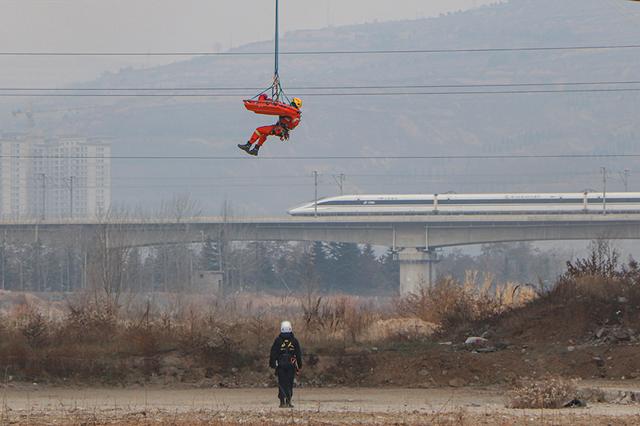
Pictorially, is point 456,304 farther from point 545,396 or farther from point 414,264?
point 414,264

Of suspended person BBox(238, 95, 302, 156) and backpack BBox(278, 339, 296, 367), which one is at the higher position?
suspended person BBox(238, 95, 302, 156)

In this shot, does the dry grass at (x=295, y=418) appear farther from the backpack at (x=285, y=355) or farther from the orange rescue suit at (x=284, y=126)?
the orange rescue suit at (x=284, y=126)

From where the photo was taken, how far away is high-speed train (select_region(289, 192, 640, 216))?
176 m

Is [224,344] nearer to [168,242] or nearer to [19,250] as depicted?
[168,242]

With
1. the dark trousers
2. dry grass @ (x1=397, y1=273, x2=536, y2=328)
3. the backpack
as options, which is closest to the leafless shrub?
the dark trousers

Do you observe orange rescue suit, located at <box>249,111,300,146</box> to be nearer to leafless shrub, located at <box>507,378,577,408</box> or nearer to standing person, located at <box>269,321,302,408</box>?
standing person, located at <box>269,321,302,408</box>

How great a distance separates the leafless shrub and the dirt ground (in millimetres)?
491

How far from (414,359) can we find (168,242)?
9952cm

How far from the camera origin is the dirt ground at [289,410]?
94.4 ft

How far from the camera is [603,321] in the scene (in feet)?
143

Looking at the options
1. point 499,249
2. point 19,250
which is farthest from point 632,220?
point 19,250

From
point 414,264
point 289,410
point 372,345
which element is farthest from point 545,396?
point 414,264

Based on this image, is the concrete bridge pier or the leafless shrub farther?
the concrete bridge pier

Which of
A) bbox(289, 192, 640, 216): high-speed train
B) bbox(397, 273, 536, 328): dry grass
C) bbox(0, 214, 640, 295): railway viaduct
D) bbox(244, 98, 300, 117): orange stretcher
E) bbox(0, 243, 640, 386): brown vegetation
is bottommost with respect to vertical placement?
bbox(0, 243, 640, 386): brown vegetation
